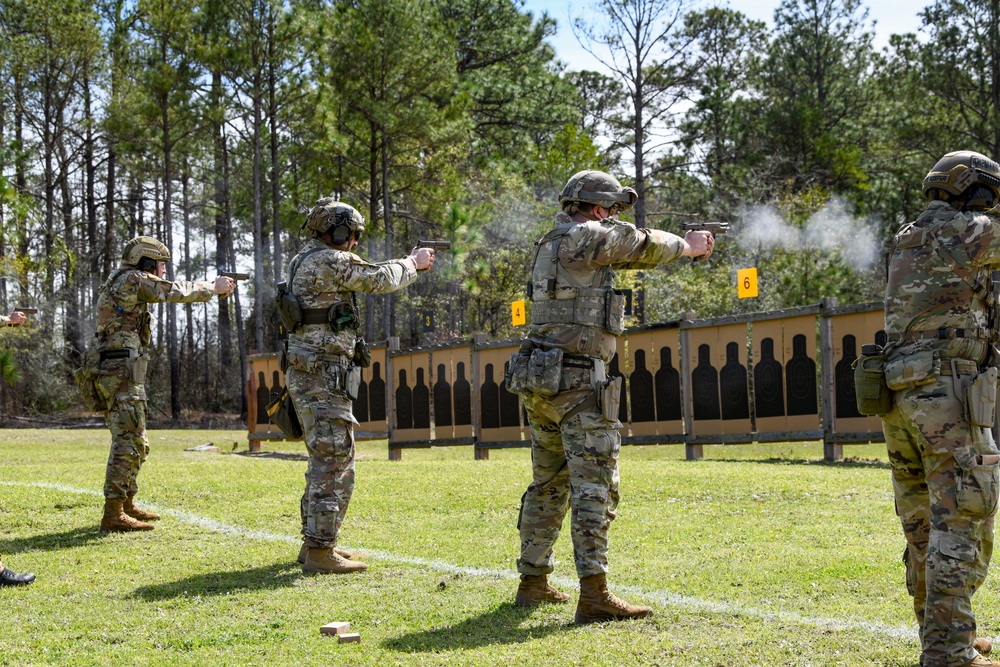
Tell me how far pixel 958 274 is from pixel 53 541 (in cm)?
671

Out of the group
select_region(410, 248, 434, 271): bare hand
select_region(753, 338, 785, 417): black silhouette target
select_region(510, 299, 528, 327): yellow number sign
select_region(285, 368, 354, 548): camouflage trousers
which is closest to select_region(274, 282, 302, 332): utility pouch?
select_region(285, 368, 354, 548): camouflage trousers

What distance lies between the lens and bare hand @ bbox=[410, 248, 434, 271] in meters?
7.36

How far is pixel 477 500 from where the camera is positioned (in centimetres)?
980

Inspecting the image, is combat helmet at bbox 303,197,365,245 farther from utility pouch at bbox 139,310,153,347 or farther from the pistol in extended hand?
utility pouch at bbox 139,310,153,347

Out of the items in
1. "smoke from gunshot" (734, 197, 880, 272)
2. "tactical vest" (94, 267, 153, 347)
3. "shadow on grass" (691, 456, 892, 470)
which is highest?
"smoke from gunshot" (734, 197, 880, 272)

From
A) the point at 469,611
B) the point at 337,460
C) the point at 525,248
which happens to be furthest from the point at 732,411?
the point at 525,248

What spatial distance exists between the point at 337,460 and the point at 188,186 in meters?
42.5

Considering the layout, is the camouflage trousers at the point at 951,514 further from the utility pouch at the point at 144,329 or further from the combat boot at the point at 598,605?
the utility pouch at the point at 144,329

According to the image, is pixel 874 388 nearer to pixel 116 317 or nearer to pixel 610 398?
pixel 610 398

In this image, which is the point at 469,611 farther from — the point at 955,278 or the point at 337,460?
the point at 955,278

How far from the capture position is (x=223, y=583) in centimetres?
657

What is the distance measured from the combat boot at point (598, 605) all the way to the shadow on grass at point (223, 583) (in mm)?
2095

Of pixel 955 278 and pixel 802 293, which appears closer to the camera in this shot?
pixel 955 278

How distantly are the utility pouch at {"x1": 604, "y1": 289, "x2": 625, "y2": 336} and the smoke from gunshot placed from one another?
2982 cm
